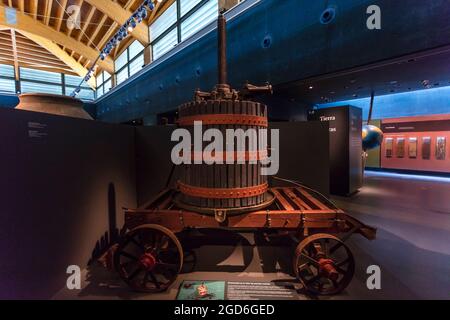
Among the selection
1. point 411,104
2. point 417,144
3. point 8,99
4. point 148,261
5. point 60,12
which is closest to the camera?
point 148,261

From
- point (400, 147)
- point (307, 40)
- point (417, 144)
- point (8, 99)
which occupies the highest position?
point (8, 99)

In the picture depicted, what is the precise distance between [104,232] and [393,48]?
5.80 m

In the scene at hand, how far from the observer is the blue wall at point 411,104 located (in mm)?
8875

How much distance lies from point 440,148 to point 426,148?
43cm

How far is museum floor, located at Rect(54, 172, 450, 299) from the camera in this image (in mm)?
2234

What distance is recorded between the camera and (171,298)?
84.4 inches

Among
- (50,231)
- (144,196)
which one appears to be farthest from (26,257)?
(144,196)

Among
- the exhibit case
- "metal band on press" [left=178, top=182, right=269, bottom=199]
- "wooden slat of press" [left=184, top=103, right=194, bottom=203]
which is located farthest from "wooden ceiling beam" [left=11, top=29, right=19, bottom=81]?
the exhibit case

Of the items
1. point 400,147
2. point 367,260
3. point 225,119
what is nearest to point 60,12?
point 225,119

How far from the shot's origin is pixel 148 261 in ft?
7.14

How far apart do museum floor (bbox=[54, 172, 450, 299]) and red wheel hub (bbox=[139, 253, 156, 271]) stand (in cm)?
33

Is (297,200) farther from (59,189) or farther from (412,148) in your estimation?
(412,148)

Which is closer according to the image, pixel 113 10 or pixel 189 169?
pixel 189 169
